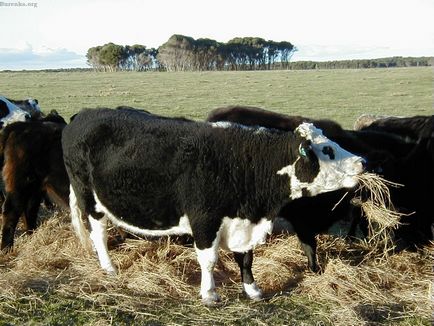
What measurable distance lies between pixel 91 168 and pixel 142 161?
0.69m

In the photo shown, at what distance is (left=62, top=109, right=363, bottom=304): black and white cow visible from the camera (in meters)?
5.20

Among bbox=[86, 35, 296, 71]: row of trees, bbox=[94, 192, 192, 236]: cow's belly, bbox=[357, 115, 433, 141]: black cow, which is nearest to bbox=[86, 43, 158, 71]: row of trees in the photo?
bbox=[86, 35, 296, 71]: row of trees

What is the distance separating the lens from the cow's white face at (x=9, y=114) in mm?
8227

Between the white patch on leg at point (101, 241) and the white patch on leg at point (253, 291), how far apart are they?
1498 mm

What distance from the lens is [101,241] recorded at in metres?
6.13

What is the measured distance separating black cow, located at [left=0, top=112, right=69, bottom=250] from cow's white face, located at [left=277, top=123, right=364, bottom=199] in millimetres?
3157

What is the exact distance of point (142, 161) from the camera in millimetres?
5434

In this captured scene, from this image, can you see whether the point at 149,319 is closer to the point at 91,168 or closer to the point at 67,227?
the point at 91,168

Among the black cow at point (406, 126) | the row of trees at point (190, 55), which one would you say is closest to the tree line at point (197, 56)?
the row of trees at point (190, 55)

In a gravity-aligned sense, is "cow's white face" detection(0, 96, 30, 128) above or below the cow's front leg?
above

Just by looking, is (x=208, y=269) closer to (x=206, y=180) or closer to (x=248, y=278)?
(x=248, y=278)

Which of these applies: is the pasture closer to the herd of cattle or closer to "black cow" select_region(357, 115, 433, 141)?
the herd of cattle

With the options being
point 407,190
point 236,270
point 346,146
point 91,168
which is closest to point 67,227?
point 91,168

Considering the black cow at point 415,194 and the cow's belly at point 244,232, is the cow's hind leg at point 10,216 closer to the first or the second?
the cow's belly at point 244,232
